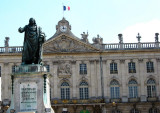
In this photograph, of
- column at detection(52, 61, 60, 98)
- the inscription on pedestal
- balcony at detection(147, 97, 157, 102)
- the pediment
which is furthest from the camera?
the pediment

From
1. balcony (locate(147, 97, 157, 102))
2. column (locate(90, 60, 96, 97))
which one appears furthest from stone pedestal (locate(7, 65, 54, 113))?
balcony (locate(147, 97, 157, 102))

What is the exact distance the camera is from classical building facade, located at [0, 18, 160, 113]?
39.1 metres

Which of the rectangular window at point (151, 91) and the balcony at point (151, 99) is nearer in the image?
the balcony at point (151, 99)

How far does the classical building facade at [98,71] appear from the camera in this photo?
1540 inches

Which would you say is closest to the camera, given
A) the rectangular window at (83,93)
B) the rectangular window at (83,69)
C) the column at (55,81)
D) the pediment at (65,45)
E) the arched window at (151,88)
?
the column at (55,81)

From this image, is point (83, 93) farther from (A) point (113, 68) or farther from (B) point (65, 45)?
(B) point (65, 45)

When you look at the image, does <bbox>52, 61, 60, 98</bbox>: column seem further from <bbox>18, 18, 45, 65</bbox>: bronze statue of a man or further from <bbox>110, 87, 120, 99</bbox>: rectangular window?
<bbox>18, 18, 45, 65</bbox>: bronze statue of a man

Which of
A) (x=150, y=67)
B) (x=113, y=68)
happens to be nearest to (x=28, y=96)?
(x=113, y=68)

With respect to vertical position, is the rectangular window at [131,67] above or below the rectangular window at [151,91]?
above

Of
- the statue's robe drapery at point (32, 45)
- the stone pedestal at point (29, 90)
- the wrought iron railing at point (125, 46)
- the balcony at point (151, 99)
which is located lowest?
the balcony at point (151, 99)

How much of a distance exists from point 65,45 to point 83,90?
18.7 ft

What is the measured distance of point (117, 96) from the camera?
39594 millimetres

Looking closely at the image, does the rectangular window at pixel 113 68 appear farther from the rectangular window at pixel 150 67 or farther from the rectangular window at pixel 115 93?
the rectangular window at pixel 150 67

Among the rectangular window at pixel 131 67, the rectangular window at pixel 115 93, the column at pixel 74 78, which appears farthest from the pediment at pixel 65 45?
the rectangular window at pixel 115 93
